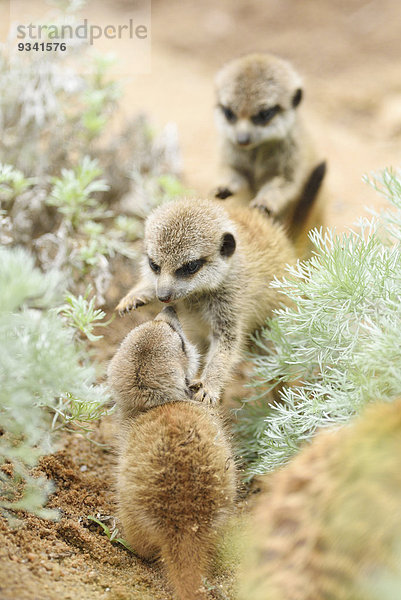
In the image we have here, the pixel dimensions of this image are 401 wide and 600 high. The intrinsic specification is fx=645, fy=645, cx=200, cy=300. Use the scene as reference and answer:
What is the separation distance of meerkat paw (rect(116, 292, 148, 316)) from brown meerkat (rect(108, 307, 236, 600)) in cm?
64

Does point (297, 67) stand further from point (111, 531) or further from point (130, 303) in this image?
point (111, 531)

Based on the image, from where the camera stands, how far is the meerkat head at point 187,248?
10.3 ft

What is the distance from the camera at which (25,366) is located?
2.18 m

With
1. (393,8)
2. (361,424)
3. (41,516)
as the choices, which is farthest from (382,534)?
(393,8)

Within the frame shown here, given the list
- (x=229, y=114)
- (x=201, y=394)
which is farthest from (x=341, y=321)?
(x=229, y=114)

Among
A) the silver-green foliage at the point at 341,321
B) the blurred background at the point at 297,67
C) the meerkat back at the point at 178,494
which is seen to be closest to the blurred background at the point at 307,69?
the blurred background at the point at 297,67

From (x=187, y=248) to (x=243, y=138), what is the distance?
4.66 ft

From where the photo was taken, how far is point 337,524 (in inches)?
63.6

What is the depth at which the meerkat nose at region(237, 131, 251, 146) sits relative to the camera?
4.26 m

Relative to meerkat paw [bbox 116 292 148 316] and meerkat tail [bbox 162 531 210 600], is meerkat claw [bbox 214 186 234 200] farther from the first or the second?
meerkat tail [bbox 162 531 210 600]

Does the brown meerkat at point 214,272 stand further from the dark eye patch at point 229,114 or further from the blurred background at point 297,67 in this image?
the blurred background at point 297,67

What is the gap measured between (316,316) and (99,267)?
5.65 feet

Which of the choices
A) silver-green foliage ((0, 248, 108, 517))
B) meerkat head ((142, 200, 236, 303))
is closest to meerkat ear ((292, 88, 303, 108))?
meerkat head ((142, 200, 236, 303))

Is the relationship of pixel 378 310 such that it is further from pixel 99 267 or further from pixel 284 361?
pixel 99 267
